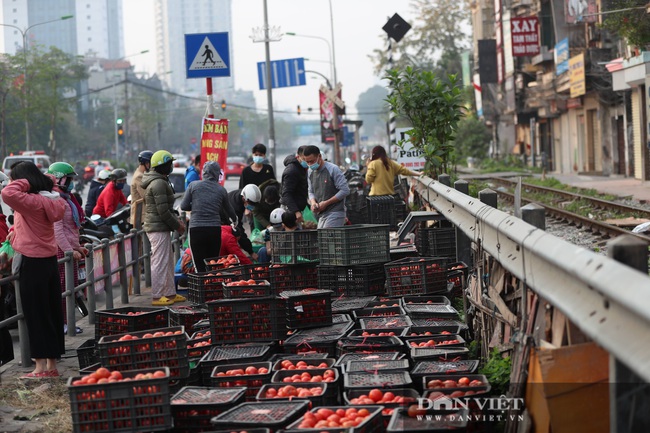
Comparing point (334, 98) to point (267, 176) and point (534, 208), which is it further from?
point (534, 208)

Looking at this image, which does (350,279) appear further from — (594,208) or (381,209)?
(594,208)

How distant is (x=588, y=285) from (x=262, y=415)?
2.02m

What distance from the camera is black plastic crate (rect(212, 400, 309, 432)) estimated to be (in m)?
5.20

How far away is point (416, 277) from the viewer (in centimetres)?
918

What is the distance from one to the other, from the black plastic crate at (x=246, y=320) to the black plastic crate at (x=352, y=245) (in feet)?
7.42

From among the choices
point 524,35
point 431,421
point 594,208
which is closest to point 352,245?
point 431,421

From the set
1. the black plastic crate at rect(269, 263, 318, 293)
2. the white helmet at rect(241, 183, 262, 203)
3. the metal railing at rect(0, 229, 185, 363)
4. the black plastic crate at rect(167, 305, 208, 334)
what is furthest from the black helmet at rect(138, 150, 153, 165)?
the black plastic crate at rect(167, 305, 208, 334)

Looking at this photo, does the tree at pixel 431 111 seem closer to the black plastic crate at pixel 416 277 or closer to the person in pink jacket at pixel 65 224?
the person in pink jacket at pixel 65 224

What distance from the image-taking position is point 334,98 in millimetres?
34688

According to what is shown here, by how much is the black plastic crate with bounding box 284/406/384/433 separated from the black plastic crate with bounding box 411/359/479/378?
80 cm

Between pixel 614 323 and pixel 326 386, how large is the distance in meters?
2.43

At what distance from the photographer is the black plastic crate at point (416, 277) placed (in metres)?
9.16

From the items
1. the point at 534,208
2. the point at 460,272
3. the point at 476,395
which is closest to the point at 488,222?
the point at 534,208

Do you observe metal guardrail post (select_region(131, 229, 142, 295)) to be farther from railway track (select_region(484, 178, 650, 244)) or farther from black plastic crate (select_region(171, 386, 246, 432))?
black plastic crate (select_region(171, 386, 246, 432))
